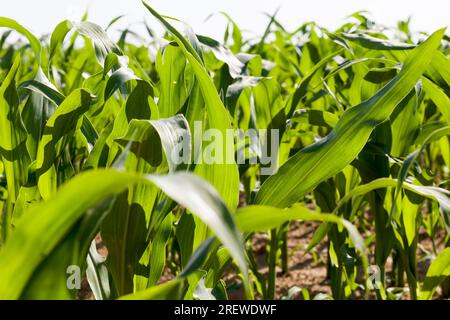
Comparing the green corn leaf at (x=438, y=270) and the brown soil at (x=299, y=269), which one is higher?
the brown soil at (x=299, y=269)

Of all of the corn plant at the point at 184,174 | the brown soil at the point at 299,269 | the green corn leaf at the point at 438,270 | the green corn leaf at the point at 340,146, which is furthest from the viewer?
the brown soil at the point at 299,269

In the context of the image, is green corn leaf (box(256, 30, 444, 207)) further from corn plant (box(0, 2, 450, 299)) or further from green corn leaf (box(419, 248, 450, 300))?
green corn leaf (box(419, 248, 450, 300))

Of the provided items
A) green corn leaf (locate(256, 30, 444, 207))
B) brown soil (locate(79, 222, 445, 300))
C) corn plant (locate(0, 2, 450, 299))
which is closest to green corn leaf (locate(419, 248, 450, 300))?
corn plant (locate(0, 2, 450, 299))

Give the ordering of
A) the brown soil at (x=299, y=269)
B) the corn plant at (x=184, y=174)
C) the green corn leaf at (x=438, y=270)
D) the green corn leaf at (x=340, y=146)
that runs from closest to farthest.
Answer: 1. the corn plant at (x=184, y=174)
2. the green corn leaf at (x=340, y=146)
3. the green corn leaf at (x=438, y=270)
4. the brown soil at (x=299, y=269)

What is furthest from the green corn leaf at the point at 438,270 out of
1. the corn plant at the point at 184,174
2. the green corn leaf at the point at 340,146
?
the green corn leaf at the point at 340,146

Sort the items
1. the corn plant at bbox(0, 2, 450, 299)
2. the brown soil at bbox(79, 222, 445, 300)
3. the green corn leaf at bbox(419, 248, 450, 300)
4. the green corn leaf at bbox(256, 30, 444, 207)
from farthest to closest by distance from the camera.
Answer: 1. the brown soil at bbox(79, 222, 445, 300)
2. the green corn leaf at bbox(419, 248, 450, 300)
3. the green corn leaf at bbox(256, 30, 444, 207)
4. the corn plant at bbox(0, 2, 450, 299)

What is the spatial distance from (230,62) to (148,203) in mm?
451

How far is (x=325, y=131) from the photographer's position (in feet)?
6.12

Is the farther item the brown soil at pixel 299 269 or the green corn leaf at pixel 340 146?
the brown soil at pixel 299 269

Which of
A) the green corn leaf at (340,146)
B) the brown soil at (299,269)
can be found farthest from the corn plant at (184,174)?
the brown soil at (299,269)

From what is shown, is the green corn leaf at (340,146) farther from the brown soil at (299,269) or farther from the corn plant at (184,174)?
the brown soil at (299,269)

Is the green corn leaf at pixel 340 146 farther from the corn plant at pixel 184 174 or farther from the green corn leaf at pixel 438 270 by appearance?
the green corn leaf at pixel 438 270

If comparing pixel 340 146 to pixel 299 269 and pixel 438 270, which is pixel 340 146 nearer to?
pixel 438 270
